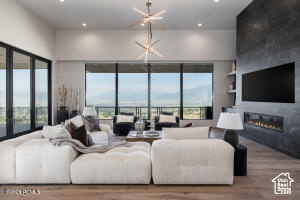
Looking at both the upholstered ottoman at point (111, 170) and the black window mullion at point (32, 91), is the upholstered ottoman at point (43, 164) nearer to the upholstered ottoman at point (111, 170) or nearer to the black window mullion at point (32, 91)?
the upholstered ottoman at point (111, 170)

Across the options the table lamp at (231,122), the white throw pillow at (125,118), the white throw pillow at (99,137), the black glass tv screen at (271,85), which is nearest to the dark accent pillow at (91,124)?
the white throw pillow at (99,137)

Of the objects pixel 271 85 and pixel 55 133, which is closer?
pixel 55 133

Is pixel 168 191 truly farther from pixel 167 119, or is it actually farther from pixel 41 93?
pixel 41 93

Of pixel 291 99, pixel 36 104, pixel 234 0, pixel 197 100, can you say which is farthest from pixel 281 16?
pixel 36 104

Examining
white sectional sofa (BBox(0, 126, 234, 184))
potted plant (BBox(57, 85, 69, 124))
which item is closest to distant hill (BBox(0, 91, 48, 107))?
potted plant (BBox(57, 85, 69, 124))

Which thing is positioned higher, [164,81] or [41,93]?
[164,81]

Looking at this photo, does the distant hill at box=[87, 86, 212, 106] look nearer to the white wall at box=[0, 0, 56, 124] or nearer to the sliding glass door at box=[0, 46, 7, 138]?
the white wall at box=[0, 0, 56, 124]

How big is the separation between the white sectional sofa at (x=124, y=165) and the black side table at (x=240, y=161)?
0.47 meters

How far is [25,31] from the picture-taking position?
552 centimetres

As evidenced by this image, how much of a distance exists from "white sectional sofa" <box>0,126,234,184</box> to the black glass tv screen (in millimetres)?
2509

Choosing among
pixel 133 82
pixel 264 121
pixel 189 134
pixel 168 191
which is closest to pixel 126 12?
pixel 133 82

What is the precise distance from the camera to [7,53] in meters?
4.90

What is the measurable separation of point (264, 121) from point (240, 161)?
8.29 ft

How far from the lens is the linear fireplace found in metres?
4.44
